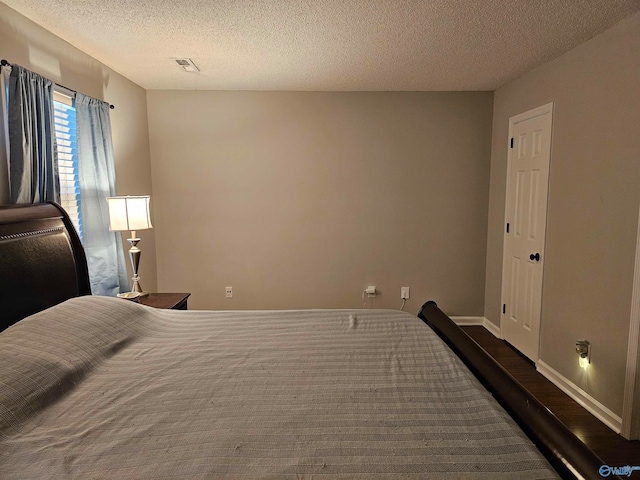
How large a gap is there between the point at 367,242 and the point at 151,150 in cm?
234

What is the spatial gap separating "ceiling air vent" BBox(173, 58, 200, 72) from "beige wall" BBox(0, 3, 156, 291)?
60cm

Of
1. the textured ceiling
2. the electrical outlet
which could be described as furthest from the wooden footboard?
the electrical outlet

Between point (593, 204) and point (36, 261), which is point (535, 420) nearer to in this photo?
point (593, 204)

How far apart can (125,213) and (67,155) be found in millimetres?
519

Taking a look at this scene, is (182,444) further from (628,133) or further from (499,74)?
(499,74)

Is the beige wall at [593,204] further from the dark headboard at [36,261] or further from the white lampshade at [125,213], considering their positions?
the dark headboard at [36,261]

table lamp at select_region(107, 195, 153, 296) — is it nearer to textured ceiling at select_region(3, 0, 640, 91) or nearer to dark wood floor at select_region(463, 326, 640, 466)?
textured ceiling at select_region(3, 0, 640, 91)

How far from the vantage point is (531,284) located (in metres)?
3.25

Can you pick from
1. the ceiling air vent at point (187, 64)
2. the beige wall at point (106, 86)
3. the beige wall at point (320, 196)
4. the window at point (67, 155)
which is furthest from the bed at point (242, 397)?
the beige wall at point (320, 196)

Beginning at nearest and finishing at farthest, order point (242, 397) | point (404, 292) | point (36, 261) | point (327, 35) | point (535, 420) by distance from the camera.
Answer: point (535, 420) → point (242, 397) → point (36, 261) → point (327, 35) → point (404, 292)

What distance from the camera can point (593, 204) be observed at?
98.9 inches

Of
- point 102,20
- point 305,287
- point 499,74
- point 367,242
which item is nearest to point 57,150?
point 102,20

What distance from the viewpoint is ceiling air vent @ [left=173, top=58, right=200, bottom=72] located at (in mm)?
2928

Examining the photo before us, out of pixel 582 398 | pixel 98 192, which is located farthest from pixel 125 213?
pixel 582 398
